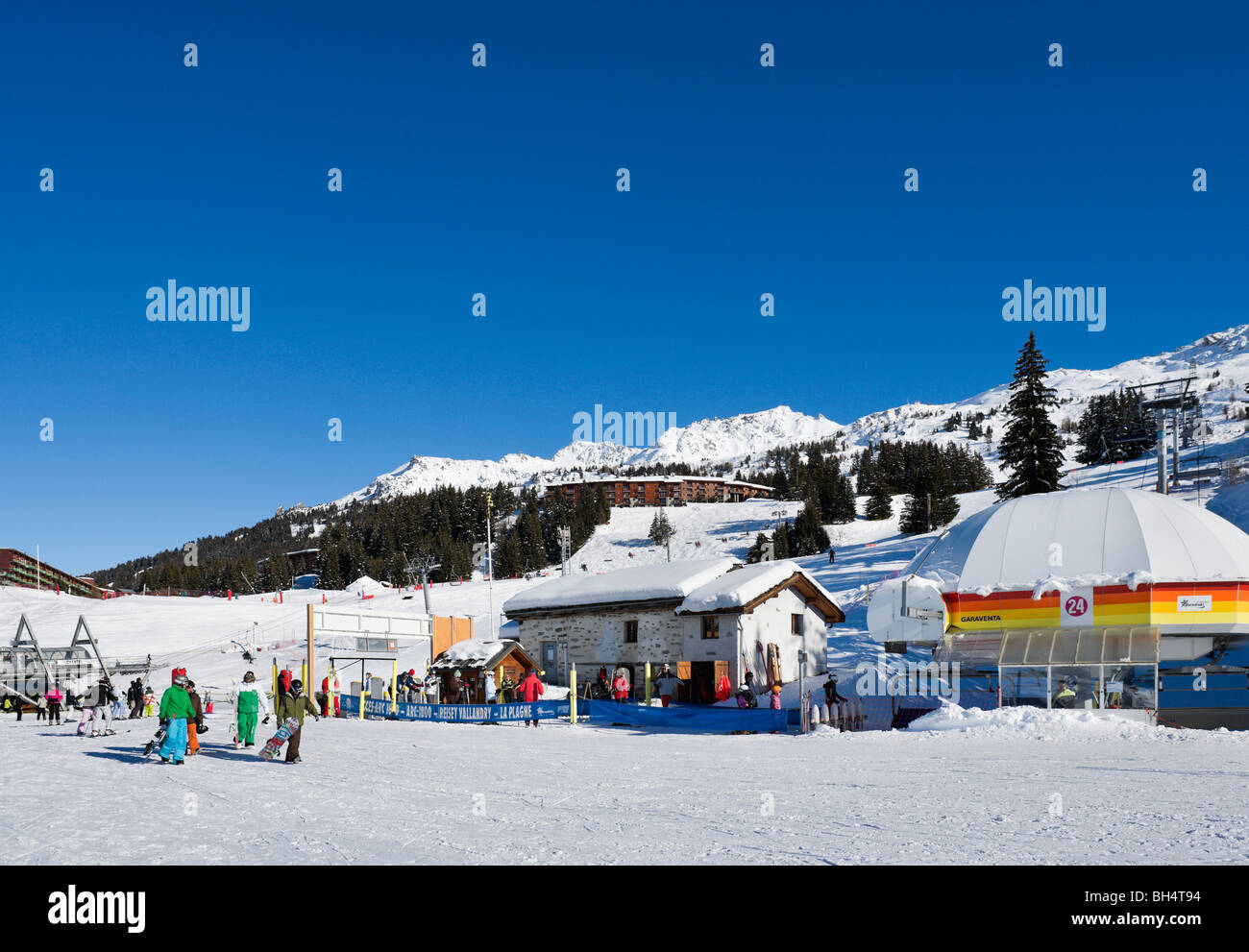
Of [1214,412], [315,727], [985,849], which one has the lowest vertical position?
[315,727]

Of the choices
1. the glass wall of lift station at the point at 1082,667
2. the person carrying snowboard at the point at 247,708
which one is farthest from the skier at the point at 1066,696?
the person carrying snowboard at the point at 247,708

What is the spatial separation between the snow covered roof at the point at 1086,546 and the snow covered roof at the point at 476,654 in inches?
548

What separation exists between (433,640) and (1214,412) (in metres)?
188

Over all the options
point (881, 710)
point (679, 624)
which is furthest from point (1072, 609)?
point (679, 624)

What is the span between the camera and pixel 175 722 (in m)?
15.7

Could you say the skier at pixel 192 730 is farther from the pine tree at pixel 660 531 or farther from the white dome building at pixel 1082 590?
the pine tree at pixel 660 531

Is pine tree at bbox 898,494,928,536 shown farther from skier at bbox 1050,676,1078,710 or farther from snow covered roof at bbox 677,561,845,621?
skier at bbox 1050,676,1078,710

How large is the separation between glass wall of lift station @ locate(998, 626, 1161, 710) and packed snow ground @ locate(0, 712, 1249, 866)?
3058 millimetres

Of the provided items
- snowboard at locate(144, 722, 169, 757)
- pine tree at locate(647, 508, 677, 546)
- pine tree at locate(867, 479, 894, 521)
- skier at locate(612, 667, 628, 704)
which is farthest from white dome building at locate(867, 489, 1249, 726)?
pine tree at locate(647, 508, 677, 546)

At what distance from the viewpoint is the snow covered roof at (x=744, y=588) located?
3209 cm

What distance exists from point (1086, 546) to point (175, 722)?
2298 cm

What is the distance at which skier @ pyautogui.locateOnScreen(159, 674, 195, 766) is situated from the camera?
1568cm
